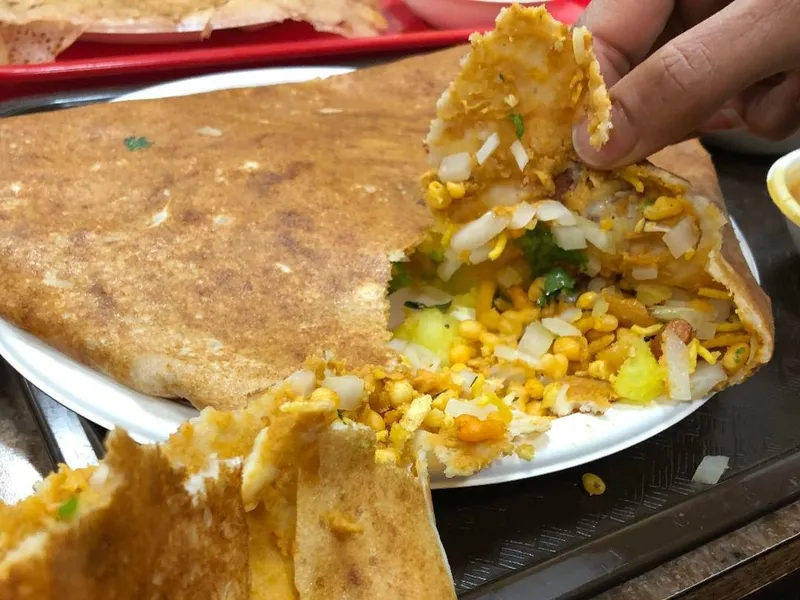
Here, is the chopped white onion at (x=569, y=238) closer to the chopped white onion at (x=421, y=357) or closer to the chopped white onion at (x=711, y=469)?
the chopped white onion at (x=421, y=357)

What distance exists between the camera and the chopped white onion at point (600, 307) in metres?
1.62

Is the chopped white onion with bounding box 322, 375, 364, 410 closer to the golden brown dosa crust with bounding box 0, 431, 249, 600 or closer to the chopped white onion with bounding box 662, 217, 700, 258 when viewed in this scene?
the golden brown dosa crust with bounding box 0, 431, 249, 600

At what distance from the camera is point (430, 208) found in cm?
164

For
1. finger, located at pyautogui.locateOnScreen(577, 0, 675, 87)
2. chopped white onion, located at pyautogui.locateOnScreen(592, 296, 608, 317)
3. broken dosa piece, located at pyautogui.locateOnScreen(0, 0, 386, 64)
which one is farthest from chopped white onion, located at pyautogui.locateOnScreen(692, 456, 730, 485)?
broken dosa piece, located at pyautogui.locateOnScreen(0, 0, 386, 64)

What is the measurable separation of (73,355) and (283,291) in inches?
16.9

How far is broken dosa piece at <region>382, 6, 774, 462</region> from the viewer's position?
57.9 inches

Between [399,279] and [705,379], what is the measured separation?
698 mm

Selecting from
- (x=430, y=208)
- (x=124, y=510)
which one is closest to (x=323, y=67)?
(x=430, y=208)

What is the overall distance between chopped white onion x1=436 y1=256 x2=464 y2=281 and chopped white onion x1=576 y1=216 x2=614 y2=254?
0.29 metres

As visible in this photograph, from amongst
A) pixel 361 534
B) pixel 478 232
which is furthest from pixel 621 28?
pixel 361 534

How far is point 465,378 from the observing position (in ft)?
4.88

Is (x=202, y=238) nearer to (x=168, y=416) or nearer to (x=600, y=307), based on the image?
(x=168, y=416)

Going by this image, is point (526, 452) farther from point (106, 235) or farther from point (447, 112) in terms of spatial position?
point (106, 235)

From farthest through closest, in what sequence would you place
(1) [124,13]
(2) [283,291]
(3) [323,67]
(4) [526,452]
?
1. (1) [124,13]
2. (3) [323,67]
3. (2) [283,291]
4. (4) [526,452]
